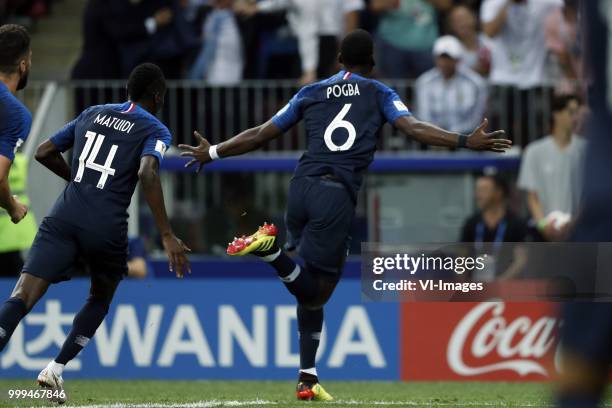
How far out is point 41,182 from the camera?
46.3ft

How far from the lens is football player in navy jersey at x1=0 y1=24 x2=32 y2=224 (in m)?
8.33

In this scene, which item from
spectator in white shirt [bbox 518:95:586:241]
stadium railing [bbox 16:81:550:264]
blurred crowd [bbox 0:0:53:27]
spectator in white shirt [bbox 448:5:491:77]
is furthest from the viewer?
blurred crowd [bbox 0:0:53:27]

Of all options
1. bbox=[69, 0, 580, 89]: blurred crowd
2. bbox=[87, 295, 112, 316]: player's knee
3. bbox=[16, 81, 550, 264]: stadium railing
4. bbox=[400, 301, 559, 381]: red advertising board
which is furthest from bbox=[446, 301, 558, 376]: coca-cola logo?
bbox=[87, 295, 112, 316]: player's knee

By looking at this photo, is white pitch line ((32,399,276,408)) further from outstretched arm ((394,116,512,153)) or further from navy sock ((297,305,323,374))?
outstretched arm ((394,116,512,153))

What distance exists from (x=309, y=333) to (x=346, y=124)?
1.45m

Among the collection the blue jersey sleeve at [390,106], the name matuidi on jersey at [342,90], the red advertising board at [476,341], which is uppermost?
the name matuidi on jersey at [342,90]

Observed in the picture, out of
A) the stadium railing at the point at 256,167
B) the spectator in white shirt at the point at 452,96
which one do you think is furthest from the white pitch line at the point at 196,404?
the spectator in white shirt at the point at 452,96

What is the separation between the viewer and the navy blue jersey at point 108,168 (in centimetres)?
829

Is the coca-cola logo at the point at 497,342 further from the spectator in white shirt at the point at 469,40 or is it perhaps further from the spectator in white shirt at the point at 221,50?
the spectator in white shirt at the point at 221,50

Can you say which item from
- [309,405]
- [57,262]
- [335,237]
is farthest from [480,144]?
[57,262]

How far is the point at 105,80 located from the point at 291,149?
2.19 metres

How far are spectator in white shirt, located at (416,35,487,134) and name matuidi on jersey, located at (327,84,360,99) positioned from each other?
481cm

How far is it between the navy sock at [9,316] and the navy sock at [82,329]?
1.70 ft

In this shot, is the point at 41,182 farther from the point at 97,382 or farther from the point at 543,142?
the point at 543,142
